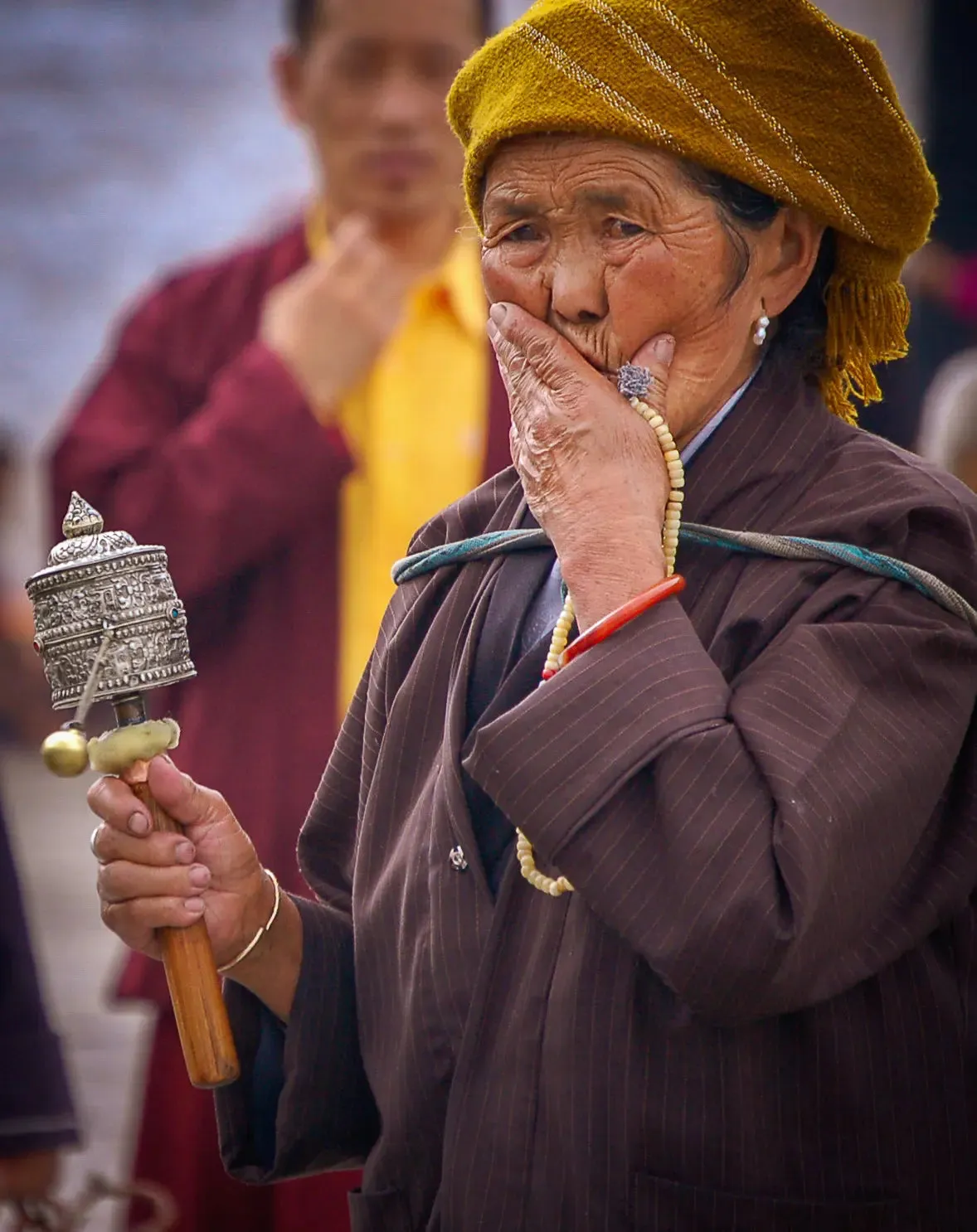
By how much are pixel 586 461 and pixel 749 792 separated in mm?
348

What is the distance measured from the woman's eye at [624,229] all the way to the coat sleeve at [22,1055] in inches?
58.4

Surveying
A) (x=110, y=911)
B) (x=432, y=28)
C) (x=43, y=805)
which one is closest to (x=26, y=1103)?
(x=110, y=911)

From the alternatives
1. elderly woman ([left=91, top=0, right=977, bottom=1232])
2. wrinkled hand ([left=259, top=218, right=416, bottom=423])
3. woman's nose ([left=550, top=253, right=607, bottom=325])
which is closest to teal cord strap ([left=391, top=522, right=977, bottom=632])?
elderly woman ([left=91, top=0, right=977, bottom=1232])

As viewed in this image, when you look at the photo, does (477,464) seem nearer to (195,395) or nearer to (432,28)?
(195,395)

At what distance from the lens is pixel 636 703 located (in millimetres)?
1517

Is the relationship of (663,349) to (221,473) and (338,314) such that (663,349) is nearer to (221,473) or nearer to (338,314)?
(221,473)

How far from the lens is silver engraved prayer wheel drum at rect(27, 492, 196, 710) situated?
1601 millimetres

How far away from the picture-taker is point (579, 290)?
1649mm

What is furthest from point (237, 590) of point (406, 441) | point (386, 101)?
point (386, 101)

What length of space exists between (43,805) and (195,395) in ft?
11.8

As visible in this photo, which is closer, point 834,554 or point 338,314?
point 834,554

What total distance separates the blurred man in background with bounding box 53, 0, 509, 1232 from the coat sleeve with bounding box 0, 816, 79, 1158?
2.21 ft

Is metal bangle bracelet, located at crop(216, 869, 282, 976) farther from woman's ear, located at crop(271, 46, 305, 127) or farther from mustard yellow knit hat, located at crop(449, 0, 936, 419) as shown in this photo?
woman's ear, located at crop(271, 46, 305, 127)

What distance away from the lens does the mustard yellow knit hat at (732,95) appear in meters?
1.60
